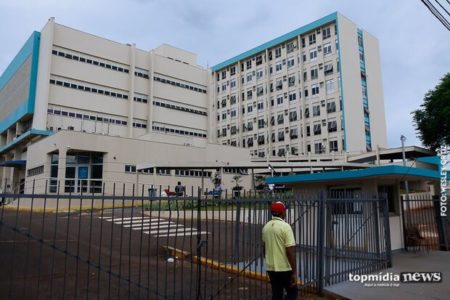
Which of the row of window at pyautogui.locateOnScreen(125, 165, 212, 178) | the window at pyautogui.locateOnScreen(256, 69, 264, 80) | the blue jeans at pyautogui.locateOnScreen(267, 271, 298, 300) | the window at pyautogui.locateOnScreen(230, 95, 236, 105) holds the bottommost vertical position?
the blue jeans at pyautogui.locateOnScreen(267, 271, 298, 300)

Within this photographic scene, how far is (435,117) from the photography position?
3675 centimetres

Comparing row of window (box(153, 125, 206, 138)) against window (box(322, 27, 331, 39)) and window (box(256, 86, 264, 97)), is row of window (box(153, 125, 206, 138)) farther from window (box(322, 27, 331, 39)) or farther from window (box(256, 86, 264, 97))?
window (box(322, 27, 331, 39))

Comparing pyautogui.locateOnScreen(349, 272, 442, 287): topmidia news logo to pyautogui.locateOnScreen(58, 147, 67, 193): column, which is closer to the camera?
pyautogui.locateOnScreen(349, 272, 442, 287): topmidia news logo

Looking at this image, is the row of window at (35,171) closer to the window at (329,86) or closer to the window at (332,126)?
the window at (332,126)

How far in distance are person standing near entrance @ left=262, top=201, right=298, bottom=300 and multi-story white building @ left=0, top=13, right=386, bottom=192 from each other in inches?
1001

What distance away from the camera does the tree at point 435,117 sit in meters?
35.8

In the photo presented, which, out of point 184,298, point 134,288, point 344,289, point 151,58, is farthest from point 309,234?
point 151,58

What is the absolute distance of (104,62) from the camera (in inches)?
1800

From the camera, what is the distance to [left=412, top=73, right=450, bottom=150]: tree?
3578 centimetres

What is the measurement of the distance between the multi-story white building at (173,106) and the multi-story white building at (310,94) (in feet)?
0.55

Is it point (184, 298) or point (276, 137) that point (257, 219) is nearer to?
point (184, 298)

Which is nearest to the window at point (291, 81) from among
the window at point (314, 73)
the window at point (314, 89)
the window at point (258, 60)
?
the window at point (314, 73)

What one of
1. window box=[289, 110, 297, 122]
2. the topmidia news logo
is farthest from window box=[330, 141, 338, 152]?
the topmidia news logo

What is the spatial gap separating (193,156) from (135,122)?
1196 centimetres
